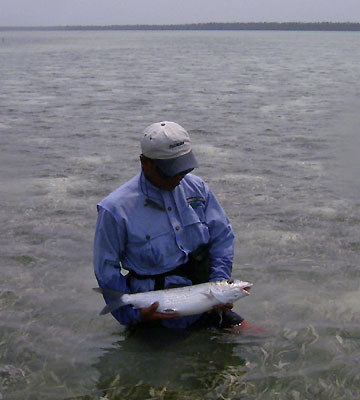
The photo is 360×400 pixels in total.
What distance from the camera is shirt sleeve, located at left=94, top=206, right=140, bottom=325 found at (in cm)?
509

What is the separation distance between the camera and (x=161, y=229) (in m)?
5.24

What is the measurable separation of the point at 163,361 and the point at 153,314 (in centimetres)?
101

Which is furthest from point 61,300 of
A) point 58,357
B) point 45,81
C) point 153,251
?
point 45,81

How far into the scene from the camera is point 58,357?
6102 millimetres

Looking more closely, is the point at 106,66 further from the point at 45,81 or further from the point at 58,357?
the point at 58,357

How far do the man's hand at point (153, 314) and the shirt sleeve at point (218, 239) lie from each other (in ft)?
1.88

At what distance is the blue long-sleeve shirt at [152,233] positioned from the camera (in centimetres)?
513

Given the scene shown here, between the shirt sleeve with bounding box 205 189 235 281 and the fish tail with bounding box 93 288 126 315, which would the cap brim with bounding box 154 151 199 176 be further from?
the fish tail with bounding box 93 288 126 315

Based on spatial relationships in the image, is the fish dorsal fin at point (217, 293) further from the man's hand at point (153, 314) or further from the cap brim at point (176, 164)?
the cap brim at point (176, 164)

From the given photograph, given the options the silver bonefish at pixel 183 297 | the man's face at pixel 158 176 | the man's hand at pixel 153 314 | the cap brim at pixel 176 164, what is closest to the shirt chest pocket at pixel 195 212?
the man's face at pixel 158 176

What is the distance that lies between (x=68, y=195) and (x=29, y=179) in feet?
5.29

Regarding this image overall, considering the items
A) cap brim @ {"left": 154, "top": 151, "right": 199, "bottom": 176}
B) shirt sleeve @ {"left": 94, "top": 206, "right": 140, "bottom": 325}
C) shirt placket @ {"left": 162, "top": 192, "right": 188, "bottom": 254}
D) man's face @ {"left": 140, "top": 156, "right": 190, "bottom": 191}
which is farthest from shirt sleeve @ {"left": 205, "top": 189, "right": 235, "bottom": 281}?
shirt sleeve @ {"left": 94, "top": 206, "right": 140, "bottom": 325}

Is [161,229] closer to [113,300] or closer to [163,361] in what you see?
[113,300]

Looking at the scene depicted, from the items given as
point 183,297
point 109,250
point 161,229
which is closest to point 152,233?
point 161,229
